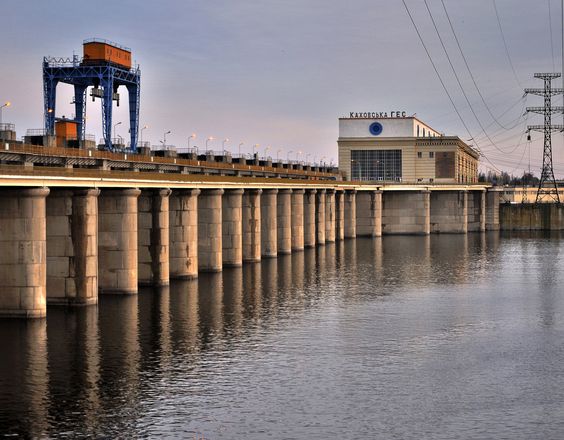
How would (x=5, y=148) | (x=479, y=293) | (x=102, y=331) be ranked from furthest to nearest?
(x=479, y=293), (x=5, y=148), (x=102, y=331)

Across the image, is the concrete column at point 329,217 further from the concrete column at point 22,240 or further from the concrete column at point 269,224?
the concrete column at point 22,240

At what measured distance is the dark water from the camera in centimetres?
4716

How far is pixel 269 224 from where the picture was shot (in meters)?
139

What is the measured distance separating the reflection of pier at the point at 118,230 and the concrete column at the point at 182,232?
0.36 ft

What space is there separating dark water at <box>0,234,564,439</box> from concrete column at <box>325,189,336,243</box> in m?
78.8

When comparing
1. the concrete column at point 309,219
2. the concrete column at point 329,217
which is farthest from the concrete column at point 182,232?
the concrete column at point 329,217

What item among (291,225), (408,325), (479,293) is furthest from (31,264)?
(291,225)

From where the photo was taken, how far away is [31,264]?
233 ft

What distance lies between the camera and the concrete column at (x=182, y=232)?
335 feet

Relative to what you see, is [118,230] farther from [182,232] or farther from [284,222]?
[284,222]

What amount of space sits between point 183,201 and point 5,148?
940 inches

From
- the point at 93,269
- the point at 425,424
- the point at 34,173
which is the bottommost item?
the point at 425,424

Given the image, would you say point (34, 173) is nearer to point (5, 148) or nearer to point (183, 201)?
point (5, 148)

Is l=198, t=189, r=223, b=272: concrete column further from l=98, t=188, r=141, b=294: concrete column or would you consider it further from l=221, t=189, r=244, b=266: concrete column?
l=98, t=188, r=141, b=294: concrete column
